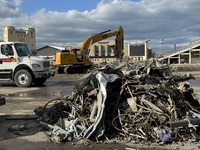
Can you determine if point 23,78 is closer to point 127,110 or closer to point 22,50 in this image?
point 22,50

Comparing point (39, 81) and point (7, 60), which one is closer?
point (7, 60)

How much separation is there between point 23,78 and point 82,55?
468 inches

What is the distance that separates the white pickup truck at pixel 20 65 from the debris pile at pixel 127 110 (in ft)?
34.4

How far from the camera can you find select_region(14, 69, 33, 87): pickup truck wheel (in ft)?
64.5

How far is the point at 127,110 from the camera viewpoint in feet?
26.6

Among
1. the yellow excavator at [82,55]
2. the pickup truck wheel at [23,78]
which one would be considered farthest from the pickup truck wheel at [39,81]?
the yellow excavator at [82,55]

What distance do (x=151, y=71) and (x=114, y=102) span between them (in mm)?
1753

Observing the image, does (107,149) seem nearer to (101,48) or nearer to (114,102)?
(114,102)

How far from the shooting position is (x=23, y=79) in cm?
1981

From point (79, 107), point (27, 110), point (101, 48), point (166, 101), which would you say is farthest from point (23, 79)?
point (101, 48)

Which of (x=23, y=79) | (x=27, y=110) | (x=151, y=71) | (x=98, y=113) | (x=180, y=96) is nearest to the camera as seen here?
(x=98, y=113)

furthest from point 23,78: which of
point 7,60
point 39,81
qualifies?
point 39,81

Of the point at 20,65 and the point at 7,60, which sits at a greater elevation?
the point at 7,60

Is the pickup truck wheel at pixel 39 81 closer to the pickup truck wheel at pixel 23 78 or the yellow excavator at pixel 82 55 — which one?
the pickup truck wheel at pixel 23 78
